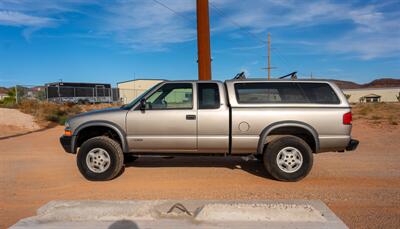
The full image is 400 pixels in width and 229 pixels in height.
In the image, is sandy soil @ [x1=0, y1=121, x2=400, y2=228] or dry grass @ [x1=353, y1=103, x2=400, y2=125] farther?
dry grass @ [x1=353, y1=103, x2=400, y2=125]

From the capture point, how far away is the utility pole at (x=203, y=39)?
12922 mm

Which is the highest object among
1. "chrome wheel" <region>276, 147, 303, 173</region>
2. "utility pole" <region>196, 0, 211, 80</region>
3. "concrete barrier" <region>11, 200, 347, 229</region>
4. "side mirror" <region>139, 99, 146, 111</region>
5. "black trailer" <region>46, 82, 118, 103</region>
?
"utility pole" <region>196, 0, 211, 80</region>

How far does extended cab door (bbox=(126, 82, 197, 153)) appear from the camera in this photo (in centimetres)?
584

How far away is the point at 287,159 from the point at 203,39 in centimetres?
852

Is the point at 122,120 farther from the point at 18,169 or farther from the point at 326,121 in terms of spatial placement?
the point at 326,121

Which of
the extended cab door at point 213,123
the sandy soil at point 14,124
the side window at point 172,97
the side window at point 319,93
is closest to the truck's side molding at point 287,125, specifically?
the side window at point 319,93

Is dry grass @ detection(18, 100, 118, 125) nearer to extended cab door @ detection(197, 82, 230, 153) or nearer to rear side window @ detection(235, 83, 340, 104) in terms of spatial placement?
extended cab door @ detection(197, 82, 230, 153)

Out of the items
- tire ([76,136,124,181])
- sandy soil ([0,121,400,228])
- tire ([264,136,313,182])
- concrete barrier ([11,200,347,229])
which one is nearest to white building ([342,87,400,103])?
sandy soil ([0,121,400,228])

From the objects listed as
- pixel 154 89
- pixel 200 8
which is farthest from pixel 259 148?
pixel 200 8

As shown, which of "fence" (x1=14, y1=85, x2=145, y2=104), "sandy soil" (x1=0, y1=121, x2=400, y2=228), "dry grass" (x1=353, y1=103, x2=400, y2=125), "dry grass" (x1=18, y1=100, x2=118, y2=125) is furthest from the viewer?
"fence" (x1=14, y1=85, x2=145, y2=104)

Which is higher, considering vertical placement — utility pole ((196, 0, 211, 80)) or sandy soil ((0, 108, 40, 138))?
utility pole ((196, 0, 211, 80))

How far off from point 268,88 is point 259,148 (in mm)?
1150

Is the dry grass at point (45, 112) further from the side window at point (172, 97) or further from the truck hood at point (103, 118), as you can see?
the side window at point (172, 97)

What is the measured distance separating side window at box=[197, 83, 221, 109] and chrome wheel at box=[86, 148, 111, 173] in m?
2.04
